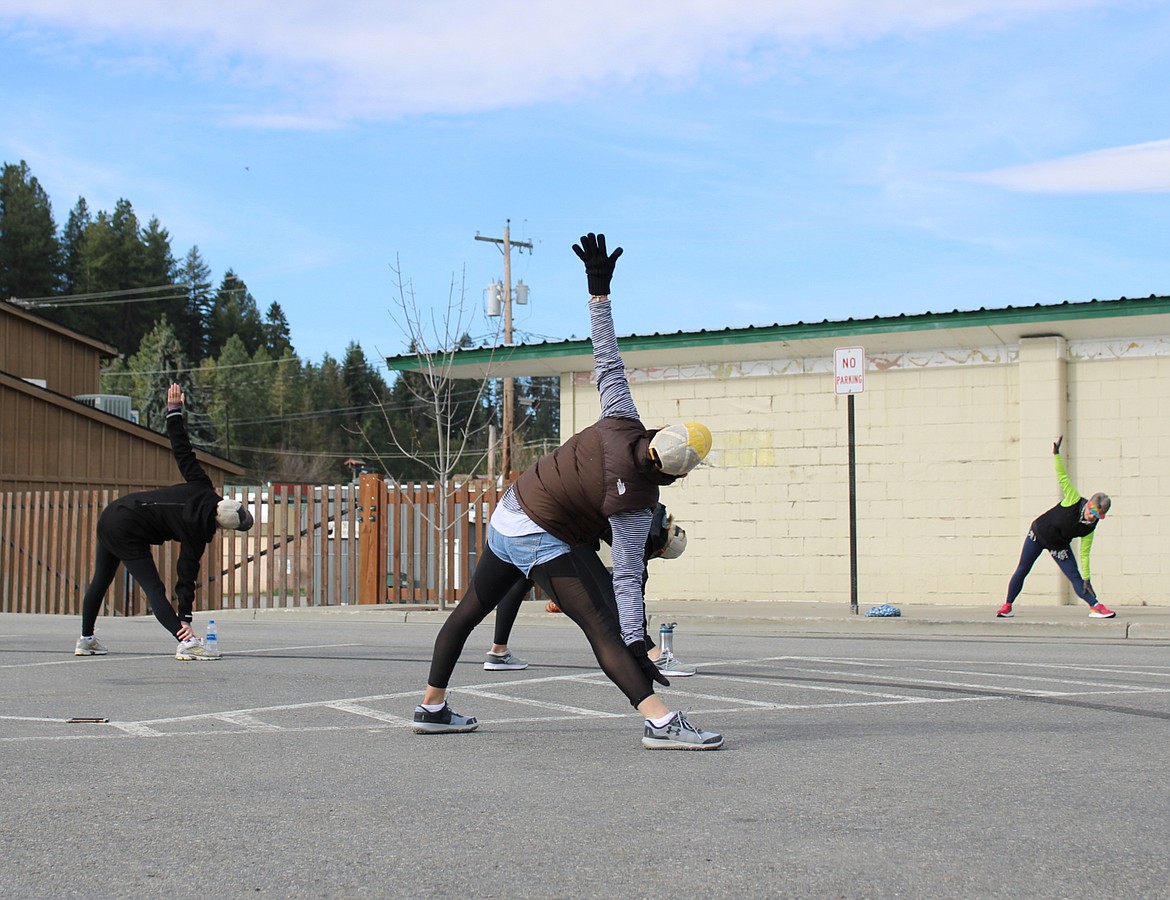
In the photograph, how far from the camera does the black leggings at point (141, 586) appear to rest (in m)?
10.2

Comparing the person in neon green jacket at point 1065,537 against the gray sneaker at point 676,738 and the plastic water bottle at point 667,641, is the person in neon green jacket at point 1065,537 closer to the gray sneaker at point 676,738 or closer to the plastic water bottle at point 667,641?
the plastic water bottle at point 667,641

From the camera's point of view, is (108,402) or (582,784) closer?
(582,784)

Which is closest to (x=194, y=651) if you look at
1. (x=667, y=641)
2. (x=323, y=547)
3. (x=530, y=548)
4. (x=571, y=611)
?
(x=667, y=641)

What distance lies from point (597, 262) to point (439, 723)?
A: 2411 millimetres

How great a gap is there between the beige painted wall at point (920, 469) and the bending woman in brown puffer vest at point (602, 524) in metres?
11.3

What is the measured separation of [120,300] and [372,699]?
97.5 meters

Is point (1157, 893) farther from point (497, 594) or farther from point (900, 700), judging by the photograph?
point (900, 700)

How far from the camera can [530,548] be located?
643 cm

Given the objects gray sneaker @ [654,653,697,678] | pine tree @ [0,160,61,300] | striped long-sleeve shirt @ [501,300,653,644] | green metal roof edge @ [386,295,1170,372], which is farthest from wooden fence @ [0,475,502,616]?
pine tree @ [0,160,61,300]

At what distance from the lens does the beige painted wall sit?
16328mm

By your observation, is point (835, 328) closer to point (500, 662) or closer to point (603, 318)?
point (500, 662)

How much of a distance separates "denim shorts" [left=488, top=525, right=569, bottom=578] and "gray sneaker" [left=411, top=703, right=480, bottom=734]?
0.90 metres

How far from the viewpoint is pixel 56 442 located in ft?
94.2

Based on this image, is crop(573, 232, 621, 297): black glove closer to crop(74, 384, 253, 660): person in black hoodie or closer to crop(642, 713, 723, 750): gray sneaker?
crop(642, 713, 723, 750): gray sneaker
